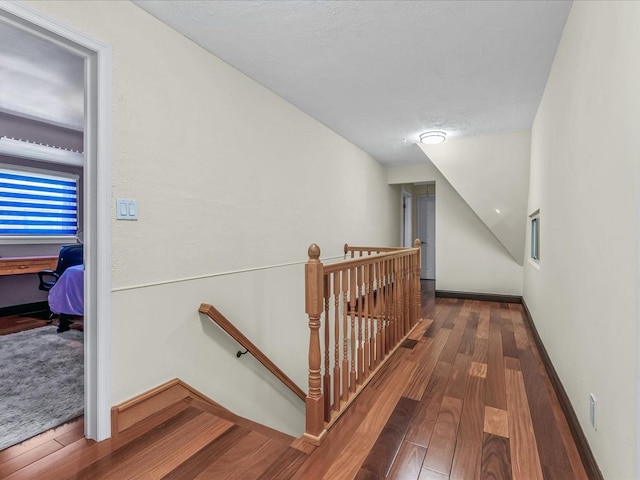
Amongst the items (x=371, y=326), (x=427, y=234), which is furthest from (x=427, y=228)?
(x=371, y=326)

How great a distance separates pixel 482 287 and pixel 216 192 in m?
4.44

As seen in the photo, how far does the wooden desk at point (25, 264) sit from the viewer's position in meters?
3.76

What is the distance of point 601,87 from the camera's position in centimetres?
131

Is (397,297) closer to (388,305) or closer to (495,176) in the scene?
(388,305)

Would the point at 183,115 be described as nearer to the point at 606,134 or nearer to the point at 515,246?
the point at 606,134

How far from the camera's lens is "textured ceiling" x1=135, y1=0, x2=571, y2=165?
190 centimetres

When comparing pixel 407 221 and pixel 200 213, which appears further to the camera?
pixel 407 221

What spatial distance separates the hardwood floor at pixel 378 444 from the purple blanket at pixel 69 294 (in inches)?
71.3

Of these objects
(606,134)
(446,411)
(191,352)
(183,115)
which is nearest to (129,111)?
(183,115)

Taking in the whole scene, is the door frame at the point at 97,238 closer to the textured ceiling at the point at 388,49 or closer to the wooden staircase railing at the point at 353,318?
the textured ceiling at the point at 388,49

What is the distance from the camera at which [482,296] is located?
5.05m

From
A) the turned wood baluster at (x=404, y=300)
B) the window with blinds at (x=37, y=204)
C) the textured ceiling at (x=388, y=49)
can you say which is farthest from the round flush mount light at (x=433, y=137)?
the window with blinds at (x=37, y=204)

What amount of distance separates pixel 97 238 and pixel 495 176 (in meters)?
4.45

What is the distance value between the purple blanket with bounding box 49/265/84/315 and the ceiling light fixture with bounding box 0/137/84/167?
6.25ft
